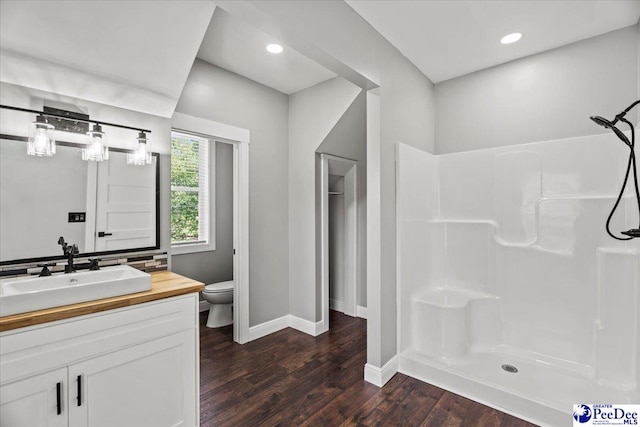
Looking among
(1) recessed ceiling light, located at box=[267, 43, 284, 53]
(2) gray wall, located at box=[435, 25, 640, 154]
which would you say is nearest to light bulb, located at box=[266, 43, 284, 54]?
(1) recessed ceiling light, located at box=[267, 43, 284, 53]

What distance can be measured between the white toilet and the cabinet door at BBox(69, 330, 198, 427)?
1.68 meters

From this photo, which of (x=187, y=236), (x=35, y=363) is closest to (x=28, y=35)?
(x=35, y=363)

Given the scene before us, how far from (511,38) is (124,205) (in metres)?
3.09

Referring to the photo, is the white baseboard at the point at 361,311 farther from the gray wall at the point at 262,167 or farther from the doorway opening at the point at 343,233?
the gray wall at the point at 262,167

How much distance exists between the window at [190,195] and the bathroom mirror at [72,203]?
1.87 metres

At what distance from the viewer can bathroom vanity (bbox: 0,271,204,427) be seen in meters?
1.22

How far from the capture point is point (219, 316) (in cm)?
353

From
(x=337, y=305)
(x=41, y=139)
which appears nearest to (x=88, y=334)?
(x=41, y=139)

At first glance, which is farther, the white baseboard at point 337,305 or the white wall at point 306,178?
the white baseboard at point 337,305

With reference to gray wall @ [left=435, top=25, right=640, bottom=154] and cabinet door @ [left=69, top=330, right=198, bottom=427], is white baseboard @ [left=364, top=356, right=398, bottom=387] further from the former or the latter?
gray wall @ [left=435, top=25, right=640, bottom=154]

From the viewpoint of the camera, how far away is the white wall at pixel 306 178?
124 inches

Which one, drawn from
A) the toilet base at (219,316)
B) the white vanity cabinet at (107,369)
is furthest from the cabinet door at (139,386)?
the toilet base at (219,316)

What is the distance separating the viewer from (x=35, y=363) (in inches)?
49.3

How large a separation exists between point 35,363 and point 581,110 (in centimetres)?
374
